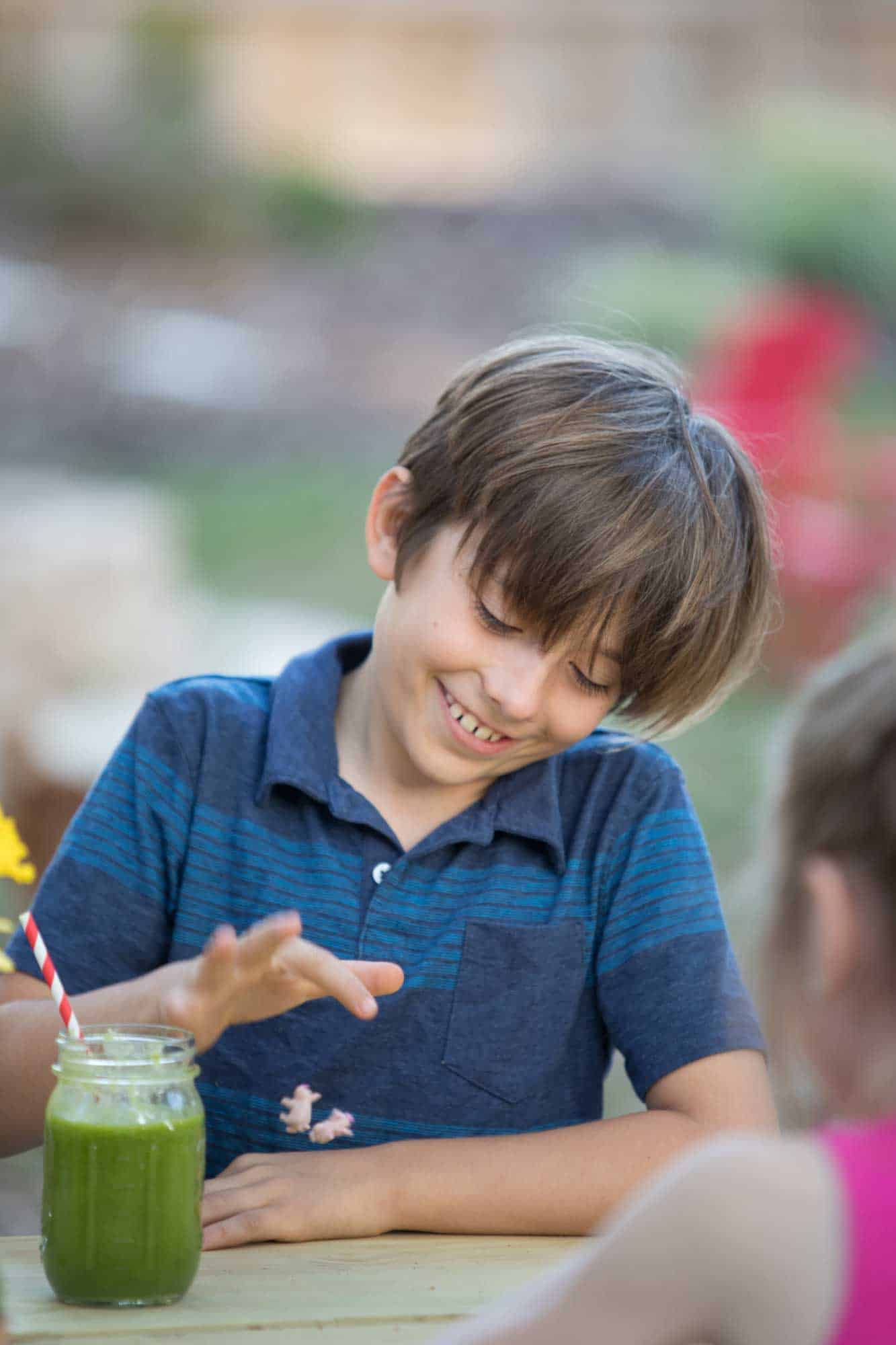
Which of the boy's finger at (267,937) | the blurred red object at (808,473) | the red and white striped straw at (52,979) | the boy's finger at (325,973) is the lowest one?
the blurred red object at (808,473)

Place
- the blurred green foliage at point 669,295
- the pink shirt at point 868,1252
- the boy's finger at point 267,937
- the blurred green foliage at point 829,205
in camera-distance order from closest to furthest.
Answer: the pink shirt at point 868,1252 → the boy's finger at point 267,937 → the blurred green foliage at point 669,295 → the blurred green foliage at point 829,205

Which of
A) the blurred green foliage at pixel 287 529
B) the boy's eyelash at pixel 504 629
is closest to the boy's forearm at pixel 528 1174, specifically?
the boy's eyelash at pixel 504 629

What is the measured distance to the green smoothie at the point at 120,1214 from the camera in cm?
99

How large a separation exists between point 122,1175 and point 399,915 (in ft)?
1.49

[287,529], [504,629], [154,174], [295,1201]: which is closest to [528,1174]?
[295,1201]

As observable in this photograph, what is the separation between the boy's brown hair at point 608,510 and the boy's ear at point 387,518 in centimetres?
1

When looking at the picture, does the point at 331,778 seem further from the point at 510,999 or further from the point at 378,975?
the point at 378,975

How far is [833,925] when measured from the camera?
828 mm

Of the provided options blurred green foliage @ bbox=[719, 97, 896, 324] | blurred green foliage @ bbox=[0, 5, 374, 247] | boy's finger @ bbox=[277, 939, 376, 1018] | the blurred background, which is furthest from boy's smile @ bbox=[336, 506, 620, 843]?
blurred green foliage @ bbox=[0, 5, 374, 247]

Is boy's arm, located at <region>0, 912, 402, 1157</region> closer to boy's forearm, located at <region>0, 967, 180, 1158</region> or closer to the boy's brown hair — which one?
boy's forearm, located at <region>0, 967, 180, 1158</region>

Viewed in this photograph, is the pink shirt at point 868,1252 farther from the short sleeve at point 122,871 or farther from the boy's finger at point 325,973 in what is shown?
the short sleeve at point 122,871

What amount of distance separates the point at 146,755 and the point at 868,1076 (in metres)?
0.78

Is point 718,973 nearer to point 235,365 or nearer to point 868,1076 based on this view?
point 868,1076

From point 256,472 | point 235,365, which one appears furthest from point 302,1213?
point 235,365
